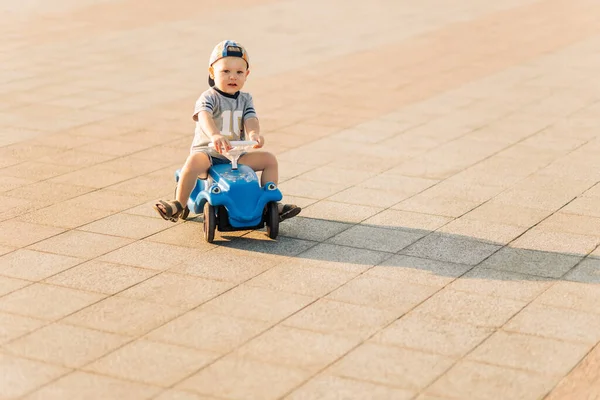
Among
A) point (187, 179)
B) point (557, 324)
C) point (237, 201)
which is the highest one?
point (187, 179)

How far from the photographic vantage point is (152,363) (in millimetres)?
5898

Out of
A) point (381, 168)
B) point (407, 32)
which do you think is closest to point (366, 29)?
point (407, 32)

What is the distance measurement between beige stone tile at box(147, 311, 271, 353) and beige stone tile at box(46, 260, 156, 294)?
0.73m

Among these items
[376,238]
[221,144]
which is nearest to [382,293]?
[376,238]

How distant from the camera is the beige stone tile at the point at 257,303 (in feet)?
21.7

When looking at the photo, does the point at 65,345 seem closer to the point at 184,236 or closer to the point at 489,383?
the point at 184,236

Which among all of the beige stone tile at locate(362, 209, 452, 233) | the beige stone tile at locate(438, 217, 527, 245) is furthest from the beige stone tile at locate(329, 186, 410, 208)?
the beige stone tile at locate(438, 217, 527, 245)

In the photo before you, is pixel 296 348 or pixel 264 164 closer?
pixel 296 348

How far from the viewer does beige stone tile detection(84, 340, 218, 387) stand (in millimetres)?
5738

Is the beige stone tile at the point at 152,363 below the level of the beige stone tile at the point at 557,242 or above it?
above

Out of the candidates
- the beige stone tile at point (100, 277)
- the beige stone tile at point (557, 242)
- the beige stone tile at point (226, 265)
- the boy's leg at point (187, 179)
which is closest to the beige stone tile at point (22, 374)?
the beige stone tile at point (100, 277)

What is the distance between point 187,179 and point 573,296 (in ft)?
9.82

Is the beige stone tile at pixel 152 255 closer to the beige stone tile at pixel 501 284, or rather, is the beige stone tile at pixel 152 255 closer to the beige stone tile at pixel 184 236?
the beige stone tile at pixel 184 236

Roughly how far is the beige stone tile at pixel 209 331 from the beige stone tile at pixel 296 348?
0.09 meters
